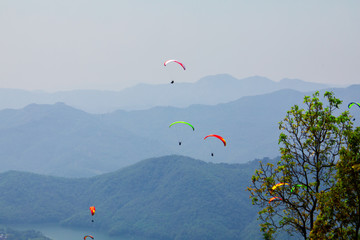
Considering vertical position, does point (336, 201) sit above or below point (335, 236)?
→ above

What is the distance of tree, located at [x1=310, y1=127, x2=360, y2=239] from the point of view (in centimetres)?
1947

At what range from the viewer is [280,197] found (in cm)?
2305

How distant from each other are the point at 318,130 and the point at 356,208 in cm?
420

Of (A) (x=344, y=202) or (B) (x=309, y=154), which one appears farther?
(B) (x=309, y=154)

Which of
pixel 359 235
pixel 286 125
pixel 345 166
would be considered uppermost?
pixel 286 125

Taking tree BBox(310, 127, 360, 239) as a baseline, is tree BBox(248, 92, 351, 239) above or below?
above

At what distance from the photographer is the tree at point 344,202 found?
63.9ft

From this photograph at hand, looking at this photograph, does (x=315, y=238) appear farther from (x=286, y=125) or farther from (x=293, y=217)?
(x=286, y=125)

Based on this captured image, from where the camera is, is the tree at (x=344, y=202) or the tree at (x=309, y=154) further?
the tree at (x=309, y=154)

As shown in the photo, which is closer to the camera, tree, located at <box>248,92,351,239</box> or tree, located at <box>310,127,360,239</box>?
tree, located at <box>310,127,360,239</box>

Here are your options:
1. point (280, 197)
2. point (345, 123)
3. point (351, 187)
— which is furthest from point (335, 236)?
point (345, 123)

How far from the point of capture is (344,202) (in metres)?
19.7

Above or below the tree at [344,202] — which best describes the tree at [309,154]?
above

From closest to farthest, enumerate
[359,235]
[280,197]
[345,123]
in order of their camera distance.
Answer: [359,235], [345,123], [280,197]
